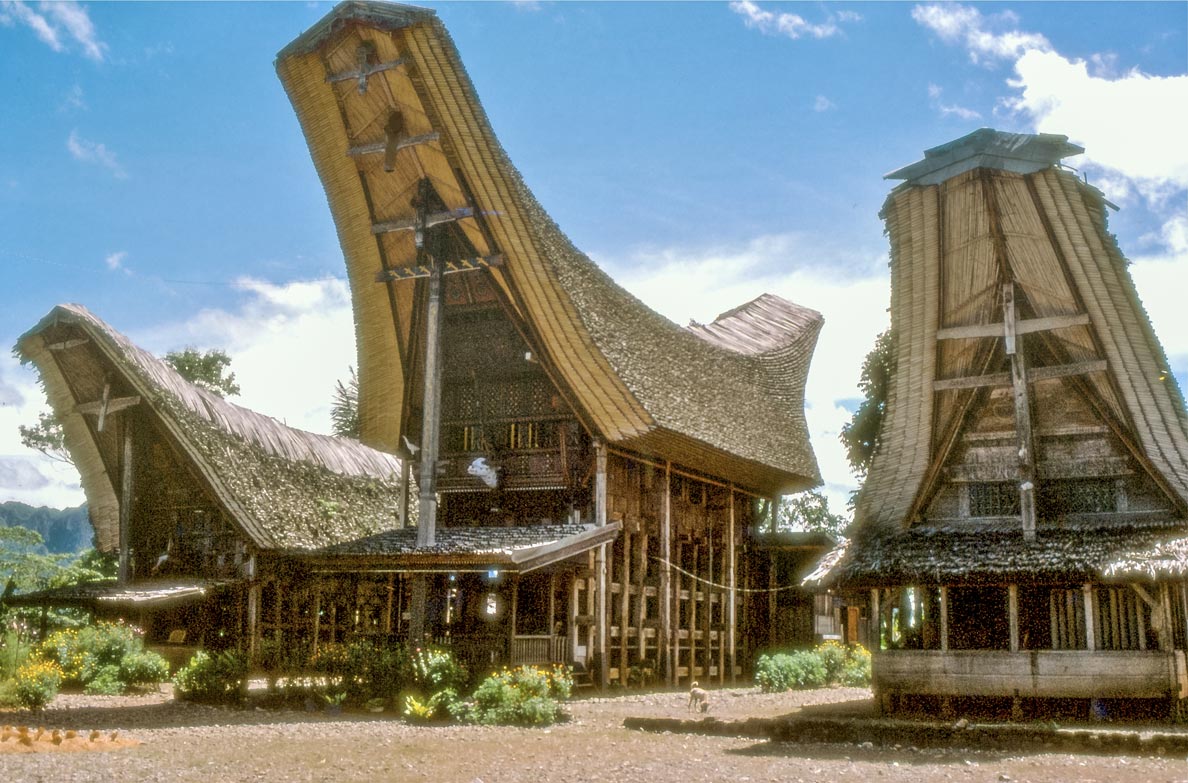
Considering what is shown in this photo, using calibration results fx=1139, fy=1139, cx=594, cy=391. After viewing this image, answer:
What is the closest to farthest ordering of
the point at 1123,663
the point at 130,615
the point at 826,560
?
the point at 1123,663 → the point at 826,560 → the point at 130,615

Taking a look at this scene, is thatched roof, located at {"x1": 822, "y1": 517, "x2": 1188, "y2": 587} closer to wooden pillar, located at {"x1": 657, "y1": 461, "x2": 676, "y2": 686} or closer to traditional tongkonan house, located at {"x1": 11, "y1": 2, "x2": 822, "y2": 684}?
traditional tongkonan house, located at {"x1": 11, "y1": 2, "x2": 822, "y2": 684}

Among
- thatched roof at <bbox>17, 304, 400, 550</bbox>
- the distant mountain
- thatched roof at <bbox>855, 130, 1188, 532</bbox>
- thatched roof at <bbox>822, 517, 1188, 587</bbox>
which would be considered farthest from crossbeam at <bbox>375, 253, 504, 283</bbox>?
the distant mountain

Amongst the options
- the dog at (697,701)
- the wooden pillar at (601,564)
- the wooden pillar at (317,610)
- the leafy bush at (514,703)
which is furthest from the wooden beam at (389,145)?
the dog at (697,701)

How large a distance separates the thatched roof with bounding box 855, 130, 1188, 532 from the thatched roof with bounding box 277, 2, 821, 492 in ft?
13.6

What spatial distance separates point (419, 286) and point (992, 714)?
1143 centimetres

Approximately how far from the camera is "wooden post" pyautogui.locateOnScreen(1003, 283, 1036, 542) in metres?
14.5

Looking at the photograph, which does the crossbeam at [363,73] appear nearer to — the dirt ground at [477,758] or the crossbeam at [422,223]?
the crossbeam at [422,223]

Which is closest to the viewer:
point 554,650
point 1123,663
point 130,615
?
point 1123,663

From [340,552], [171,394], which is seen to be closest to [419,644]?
[340,552]

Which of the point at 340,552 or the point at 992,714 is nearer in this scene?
the point at 992,714

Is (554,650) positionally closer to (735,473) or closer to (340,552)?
(340,552)

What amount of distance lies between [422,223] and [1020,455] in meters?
9.69

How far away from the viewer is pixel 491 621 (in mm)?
18078

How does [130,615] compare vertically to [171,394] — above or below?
below
